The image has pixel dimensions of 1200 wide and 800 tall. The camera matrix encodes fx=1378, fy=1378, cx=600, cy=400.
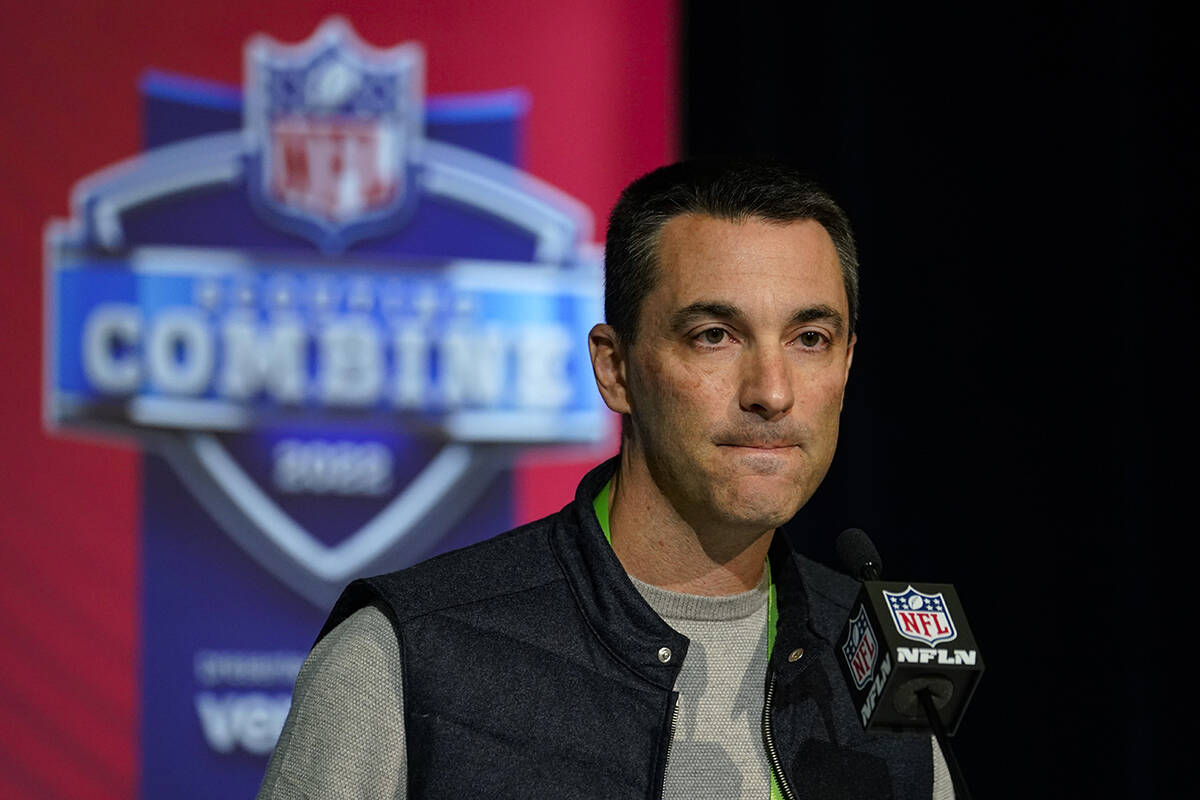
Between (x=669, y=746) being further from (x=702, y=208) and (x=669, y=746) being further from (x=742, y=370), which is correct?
(x=702, y=208)

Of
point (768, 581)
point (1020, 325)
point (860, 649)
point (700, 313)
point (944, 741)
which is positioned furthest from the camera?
point (1020, 325)

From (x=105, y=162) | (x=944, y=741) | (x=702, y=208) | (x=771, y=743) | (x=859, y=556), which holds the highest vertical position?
(x=105, y=162)

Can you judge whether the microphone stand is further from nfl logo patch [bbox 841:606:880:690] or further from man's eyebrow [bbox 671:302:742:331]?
man's eyebrow [bbox 671:302:742:331]

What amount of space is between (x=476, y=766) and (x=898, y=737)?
523 mm

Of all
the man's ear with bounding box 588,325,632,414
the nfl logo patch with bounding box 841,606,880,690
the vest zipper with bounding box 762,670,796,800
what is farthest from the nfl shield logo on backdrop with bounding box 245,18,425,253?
the nfl logo patch with bounding box 841,606,880,690

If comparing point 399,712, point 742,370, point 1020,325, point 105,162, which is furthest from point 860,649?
point 105,162

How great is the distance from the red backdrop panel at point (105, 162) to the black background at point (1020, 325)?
0.69 feet

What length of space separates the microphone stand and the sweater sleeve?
0.56 metres

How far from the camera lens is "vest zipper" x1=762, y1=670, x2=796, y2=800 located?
1.51 m

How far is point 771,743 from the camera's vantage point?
4.99ft

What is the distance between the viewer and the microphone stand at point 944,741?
1.18 m

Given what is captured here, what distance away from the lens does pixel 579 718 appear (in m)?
1.48

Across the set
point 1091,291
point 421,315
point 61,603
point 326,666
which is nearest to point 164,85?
point 421,315

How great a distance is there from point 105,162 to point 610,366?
160 centimetres
